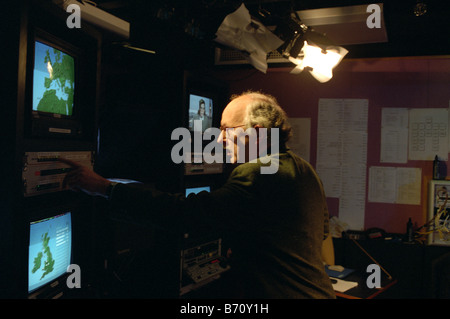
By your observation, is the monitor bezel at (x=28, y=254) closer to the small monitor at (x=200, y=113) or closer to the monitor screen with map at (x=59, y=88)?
the monitor screen with map at (x=59, y=88)

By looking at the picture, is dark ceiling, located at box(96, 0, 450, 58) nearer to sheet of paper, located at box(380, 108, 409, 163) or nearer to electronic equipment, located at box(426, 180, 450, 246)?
sheet of paper, located at box(380, 108, 409, 163)

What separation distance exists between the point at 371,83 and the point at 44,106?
281 centimetres

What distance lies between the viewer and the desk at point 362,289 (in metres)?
2.32

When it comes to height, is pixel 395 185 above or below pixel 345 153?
below

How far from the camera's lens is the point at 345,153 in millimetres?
3291

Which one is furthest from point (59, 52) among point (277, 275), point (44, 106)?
point (277, 275)

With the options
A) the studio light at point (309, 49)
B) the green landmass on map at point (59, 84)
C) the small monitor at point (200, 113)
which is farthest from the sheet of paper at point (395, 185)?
the green landmass on map at point (59, 84)

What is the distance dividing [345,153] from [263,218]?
213cm

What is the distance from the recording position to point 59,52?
149cm

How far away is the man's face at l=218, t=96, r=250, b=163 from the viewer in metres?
1.63

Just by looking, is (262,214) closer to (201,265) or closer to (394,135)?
(201,265)

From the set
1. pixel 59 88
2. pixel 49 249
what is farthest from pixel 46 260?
pixel 59 88

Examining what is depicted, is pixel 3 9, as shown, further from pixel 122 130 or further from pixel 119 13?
pixel 119 13
